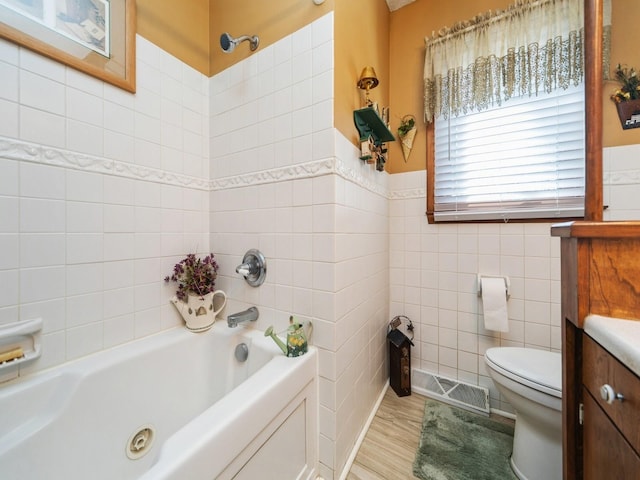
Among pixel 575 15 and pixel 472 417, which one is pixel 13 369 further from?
pixel 575 15

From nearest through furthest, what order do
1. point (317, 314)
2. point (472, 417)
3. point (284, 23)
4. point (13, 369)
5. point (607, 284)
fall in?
point (607, 284) → point (13, 369) → point (317, 314) → point (284, 23) → point (472, 417)

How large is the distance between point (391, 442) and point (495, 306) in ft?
3.01

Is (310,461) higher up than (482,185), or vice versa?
(482,185)

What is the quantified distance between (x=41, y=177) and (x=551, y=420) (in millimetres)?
2100

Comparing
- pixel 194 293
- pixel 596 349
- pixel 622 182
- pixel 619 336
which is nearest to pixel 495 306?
pixel 622 182

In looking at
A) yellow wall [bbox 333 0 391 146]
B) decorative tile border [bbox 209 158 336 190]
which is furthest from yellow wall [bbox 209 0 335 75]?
decorative tile border [bbox 209 158 336 190]

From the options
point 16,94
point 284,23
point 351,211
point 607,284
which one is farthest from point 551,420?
point 16,94

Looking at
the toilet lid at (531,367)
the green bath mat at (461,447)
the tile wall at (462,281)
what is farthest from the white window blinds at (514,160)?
the green bath mat at (461,447)

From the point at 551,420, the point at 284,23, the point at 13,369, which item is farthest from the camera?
the point at 284,23

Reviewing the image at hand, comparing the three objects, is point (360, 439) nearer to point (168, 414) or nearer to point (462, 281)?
point (168, 414)

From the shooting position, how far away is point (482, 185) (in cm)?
149

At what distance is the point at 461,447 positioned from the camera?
1.18m

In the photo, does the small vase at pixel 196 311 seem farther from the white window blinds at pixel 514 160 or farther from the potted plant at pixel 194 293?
the white window blinds at pixel 514 160

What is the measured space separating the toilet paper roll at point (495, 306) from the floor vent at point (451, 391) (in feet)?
1.36
